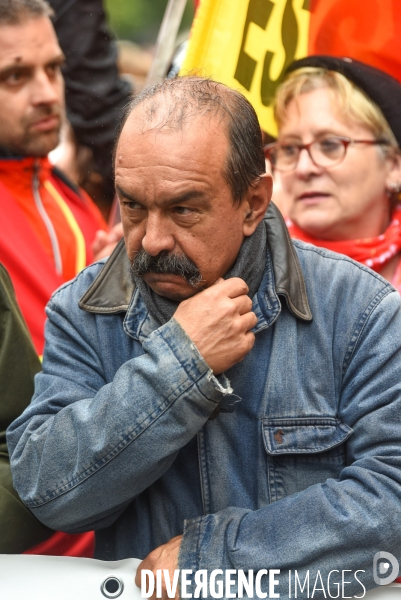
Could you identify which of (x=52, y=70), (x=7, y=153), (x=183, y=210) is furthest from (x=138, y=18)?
(x=183, y=210)

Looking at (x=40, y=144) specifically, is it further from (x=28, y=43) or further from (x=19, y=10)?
(x=19, y=10)

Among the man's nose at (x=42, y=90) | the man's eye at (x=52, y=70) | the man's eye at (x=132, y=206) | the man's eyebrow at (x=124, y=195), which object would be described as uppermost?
the man's eyebrow at (x=124, y=195)

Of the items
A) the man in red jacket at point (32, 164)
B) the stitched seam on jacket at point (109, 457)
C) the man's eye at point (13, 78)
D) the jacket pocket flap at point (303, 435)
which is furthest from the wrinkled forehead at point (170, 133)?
the man's eye at point (13, 78)

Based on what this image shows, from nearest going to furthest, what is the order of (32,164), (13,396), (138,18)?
1. (13,396)
2. (32,164)
3. (138,18)

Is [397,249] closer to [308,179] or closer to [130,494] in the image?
[308,179]

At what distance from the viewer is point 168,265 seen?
1.75m

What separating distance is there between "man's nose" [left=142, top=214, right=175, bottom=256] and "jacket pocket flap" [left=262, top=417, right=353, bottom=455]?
47cm

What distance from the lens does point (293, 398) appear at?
1846 millimetres

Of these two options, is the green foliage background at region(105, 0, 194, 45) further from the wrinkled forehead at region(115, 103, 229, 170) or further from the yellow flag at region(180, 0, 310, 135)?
the wrinkled forehead at region(115, 103, 229, 170)

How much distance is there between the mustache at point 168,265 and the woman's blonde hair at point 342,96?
1208 mm

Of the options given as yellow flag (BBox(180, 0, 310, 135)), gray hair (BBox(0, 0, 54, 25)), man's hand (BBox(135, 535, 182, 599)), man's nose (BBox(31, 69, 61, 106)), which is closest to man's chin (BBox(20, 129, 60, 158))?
man's nose (BBox(31, 69, 61, 106))

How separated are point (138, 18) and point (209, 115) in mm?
1870

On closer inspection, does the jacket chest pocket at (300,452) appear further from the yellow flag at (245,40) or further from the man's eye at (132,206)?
the yellow flag at (245,40)

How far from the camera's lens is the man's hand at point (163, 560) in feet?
5.69
